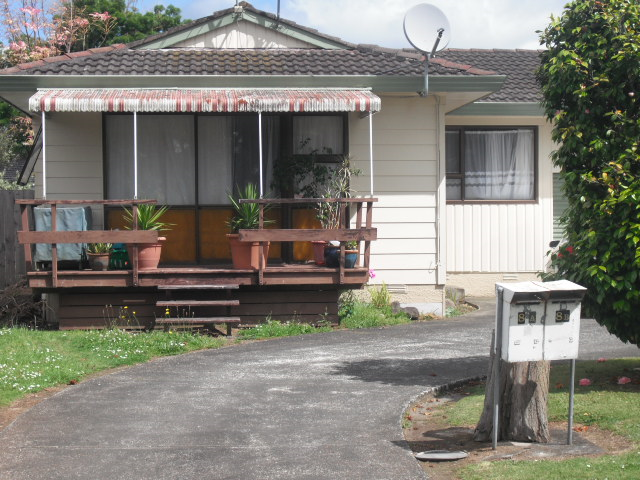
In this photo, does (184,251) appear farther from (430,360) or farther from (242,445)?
(242,445)

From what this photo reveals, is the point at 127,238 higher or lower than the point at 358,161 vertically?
lower

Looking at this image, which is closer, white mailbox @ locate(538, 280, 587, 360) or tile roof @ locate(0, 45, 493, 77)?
white mailbox @ locate(538, 280, 587, 360)

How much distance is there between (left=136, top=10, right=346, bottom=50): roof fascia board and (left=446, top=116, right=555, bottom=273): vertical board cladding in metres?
3.32

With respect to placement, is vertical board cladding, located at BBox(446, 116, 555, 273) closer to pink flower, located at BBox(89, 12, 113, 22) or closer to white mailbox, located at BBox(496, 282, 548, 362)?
white mailbox, located at BBox(496, 282, 548, 362)

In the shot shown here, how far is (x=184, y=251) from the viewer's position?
13.7 metres

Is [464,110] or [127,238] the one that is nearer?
[127,238]

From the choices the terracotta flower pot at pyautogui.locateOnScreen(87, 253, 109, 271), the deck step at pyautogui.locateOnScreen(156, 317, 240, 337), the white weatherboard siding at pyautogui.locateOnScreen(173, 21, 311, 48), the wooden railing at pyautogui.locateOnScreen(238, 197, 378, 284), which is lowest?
the deck step at pyautogui.locateOnScreen(156, 317, 240, 337)

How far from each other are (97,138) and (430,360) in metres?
6.33

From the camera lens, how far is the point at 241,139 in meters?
A: 13.8

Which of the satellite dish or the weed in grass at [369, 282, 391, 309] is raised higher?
the satellite dish

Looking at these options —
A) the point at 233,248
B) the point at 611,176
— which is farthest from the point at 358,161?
the point at 611,176

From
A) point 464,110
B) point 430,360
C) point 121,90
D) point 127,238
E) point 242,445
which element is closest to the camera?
point 242,445

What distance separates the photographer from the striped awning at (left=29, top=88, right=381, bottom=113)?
12258 millimetres

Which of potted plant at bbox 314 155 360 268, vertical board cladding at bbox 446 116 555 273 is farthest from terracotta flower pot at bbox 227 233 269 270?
vertical board cladding at bbox 446 116 555 273
